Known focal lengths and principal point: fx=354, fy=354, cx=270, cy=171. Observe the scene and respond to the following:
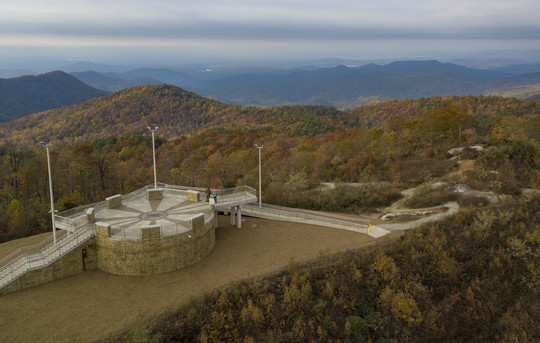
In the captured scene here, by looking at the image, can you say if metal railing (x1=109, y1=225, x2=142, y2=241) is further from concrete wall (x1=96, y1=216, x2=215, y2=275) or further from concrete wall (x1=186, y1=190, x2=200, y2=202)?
concrete wall (x1=186, y1=190, x2=200, y2=202)

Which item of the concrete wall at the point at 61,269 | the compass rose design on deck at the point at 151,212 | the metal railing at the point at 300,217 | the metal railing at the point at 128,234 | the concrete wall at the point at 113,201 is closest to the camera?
the concrete wall at the point at 61,269

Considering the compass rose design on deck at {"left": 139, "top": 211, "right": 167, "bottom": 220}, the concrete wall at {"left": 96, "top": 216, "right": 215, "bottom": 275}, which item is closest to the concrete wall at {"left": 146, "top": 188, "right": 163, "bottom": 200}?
the compass rose design on deck at {"left": 139, "top": 211, "right": 167, "bottom": 220}

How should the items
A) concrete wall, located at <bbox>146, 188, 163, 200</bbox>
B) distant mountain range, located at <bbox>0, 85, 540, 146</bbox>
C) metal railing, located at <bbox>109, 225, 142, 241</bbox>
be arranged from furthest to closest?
distant mountain range, located at <bbox>0, 85, 540, 146</bbox>
concrete wall, located at <bbox>146, 188, 163, 200</bbox>
metal railing, located at <bbox>109, 225, 142, 241</bbox>

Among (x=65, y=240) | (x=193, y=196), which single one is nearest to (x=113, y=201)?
(x=65, y=240)

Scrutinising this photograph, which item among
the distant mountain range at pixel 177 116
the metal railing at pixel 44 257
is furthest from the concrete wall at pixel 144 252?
the distant mountain range at pixel 177 116

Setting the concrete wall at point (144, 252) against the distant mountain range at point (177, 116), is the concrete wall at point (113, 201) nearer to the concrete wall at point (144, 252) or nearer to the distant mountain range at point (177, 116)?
the concrete wall at point (144, 252)

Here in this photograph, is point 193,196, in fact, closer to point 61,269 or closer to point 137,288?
point 137,288
